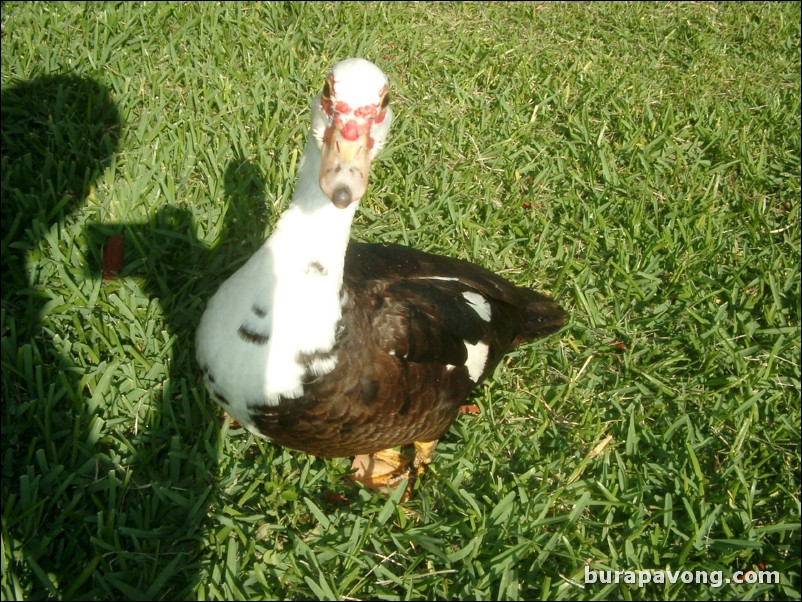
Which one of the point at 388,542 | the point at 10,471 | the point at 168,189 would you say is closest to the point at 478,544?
the point at 388,542

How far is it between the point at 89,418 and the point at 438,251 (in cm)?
166

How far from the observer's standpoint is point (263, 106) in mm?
3598

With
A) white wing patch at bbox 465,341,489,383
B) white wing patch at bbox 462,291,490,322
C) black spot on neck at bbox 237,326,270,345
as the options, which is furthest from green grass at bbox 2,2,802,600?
black spot on neck at bbox 237,326,270,345

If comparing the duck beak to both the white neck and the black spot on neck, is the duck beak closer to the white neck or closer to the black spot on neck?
the white neck

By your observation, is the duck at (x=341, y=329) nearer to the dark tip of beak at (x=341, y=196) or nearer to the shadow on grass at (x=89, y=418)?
the dark tip of beak at (x=341, y=196)

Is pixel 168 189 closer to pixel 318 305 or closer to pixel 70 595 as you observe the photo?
pixel 318 305

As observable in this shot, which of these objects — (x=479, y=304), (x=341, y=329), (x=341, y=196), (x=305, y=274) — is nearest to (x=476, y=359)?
(x=479, y=304)

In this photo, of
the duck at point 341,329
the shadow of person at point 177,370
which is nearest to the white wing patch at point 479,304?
the duck at point 341,329

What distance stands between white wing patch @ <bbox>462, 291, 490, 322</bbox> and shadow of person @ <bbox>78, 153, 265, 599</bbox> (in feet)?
3.33

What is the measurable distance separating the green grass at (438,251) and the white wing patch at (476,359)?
26 cm

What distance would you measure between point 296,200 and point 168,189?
1419 mm

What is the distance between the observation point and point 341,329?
1.97 meters

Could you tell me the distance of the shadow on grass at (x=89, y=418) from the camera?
1.95 m

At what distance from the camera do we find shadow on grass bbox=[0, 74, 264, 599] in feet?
6.40
